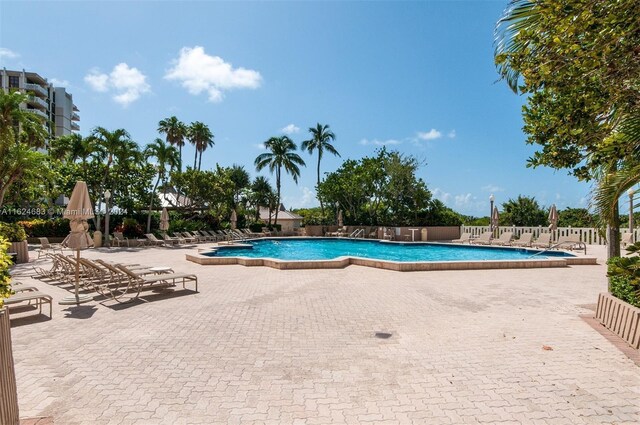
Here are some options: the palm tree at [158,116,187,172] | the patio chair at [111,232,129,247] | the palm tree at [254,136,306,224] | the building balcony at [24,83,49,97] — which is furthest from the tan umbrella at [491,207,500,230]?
the building balcony at [24,83,49,97]

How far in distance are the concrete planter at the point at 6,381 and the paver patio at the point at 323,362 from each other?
20.8 inches

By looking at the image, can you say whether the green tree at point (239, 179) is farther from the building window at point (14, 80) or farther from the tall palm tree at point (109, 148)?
the building window at point (14, 80)

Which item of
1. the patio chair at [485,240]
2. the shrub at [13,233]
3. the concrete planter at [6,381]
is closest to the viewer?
the concrete planter at [6,381]

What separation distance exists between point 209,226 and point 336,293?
83.8ft

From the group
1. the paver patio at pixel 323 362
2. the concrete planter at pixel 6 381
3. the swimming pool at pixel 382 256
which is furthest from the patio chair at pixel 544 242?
the concrete planter at pixel 6 381

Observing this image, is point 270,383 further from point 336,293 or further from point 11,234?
point 11,234

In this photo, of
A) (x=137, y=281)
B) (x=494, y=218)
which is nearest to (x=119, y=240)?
(x=137, y=281)

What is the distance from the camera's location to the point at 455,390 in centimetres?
368

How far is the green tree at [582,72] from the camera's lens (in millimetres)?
2668

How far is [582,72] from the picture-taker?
2959 millimetres

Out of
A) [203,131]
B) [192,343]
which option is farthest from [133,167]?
[192,343]

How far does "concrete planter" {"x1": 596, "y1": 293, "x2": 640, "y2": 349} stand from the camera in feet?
15.6

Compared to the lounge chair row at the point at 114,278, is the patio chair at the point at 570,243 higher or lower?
higher

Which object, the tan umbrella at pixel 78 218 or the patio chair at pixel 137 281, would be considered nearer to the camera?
the tan umbrella at pixel 78 218
